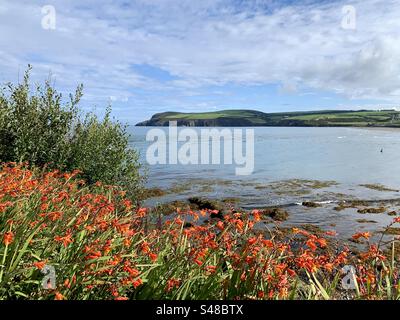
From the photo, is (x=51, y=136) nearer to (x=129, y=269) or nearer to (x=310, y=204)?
(x=129, y=269)

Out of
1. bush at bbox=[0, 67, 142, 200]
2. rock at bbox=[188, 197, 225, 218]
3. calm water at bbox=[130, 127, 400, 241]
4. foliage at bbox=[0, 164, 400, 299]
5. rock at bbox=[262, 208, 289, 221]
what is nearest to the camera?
foliage at bbox=[0, 164, 400, 299]

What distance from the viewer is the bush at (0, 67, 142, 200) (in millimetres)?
18688

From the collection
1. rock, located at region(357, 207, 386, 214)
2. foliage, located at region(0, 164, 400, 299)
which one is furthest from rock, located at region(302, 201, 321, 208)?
foliage, located at region(0, 164, 400, 299)

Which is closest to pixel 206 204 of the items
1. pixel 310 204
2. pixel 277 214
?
pixel 277 214

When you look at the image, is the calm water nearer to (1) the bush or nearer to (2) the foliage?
(1) the bush

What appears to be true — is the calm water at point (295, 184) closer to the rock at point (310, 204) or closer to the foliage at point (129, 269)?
the rock at point (310, 204)

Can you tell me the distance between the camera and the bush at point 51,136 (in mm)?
18688

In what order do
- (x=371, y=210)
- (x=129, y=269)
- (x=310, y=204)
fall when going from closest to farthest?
1. (x=129, y=269)
2. (x=371, y=210)
3. (x=310, y=204)

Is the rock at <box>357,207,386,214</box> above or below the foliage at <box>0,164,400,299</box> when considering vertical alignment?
below

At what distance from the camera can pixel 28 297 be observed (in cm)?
495

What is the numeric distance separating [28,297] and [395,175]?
5766 cm

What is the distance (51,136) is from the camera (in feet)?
64.1

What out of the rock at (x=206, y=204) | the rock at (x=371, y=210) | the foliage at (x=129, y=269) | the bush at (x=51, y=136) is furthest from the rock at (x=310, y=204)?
the foliage at (x=129, y=269)

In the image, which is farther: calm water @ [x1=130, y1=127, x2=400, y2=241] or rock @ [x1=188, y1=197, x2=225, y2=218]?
rock @ [x1=188, y1=197, x2=225, y2=218]
